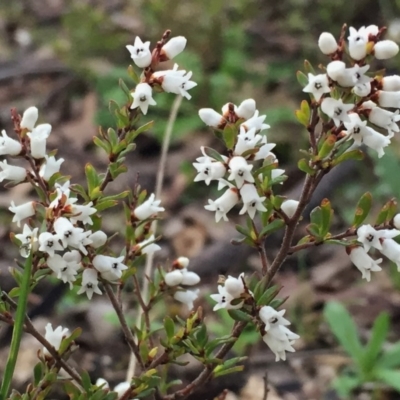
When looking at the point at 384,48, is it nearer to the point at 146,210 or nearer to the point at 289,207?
the point at 289,207

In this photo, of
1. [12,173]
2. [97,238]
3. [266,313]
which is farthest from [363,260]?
[12,173]

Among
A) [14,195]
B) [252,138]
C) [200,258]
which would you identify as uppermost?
Result: [252,138]

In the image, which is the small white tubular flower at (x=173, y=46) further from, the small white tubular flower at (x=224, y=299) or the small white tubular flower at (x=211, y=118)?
the small white tubular flower at (x=224, y=299)

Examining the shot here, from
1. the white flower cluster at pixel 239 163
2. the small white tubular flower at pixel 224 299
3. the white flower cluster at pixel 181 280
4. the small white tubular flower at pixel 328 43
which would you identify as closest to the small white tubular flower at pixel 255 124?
the white flower cluster at pixel 239 163

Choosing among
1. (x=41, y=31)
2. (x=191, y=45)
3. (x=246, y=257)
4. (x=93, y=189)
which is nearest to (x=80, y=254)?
Result: (x=93, y=189)

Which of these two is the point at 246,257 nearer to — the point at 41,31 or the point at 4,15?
the point at 41,31

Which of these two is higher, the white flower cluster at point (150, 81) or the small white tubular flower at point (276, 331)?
the white flower cluster at point (150, 81)
